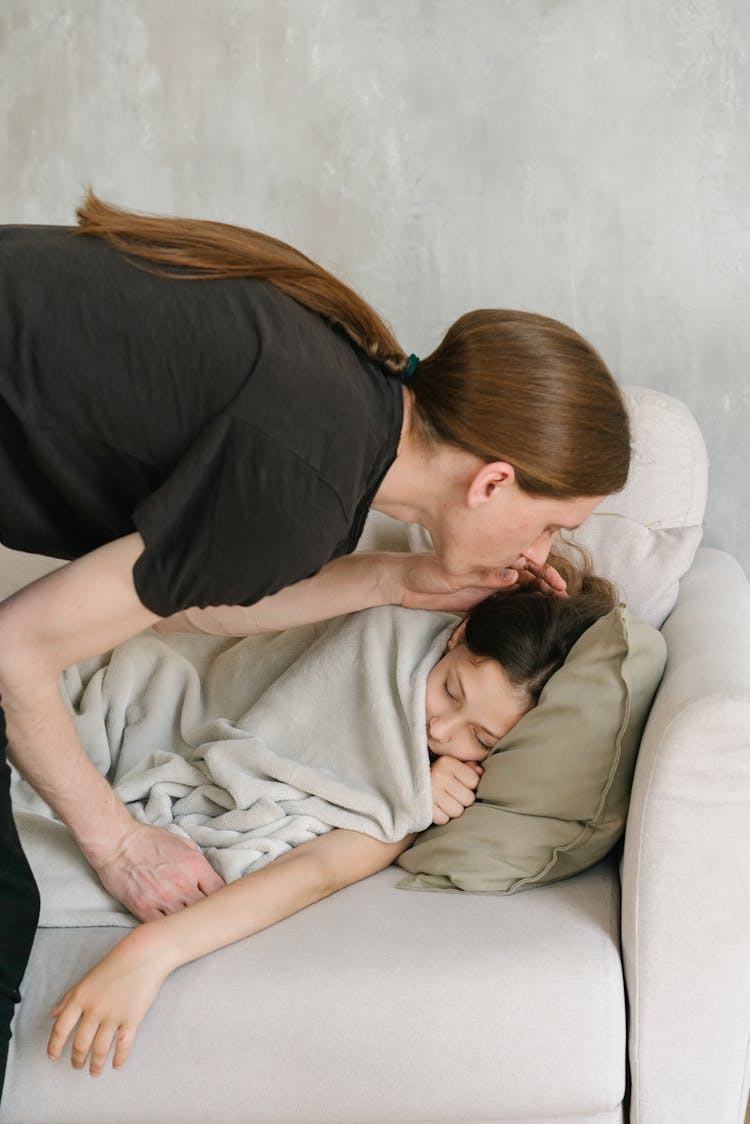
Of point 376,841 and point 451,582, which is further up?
point 451,582

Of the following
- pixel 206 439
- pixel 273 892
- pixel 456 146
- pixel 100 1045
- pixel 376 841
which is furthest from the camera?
pixel 456 146

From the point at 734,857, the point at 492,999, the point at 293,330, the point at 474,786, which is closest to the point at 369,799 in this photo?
the point at 474,786

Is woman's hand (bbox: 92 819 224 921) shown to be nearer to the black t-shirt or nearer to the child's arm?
the child's arm

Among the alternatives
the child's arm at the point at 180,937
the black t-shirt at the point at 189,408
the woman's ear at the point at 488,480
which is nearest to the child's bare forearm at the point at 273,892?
the child's arm at the point at 180,937

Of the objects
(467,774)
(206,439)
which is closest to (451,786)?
(467,774)

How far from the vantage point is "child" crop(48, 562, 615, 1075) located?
4.01 feet

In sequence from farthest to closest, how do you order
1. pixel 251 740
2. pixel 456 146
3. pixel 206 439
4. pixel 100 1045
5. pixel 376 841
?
pixel 456 146
pixel 251 740
pixel 376 841
pixel 100 1045
pixel 206 439

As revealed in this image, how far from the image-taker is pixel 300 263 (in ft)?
3.98

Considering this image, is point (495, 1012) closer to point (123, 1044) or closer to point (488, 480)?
point (123, 1044)

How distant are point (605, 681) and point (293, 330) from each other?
24.0 inches

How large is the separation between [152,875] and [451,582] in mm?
562

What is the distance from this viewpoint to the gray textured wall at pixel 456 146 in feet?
6.93

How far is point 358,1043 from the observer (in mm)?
1264

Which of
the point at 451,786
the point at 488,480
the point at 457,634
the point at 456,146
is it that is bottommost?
the point at 451,786
